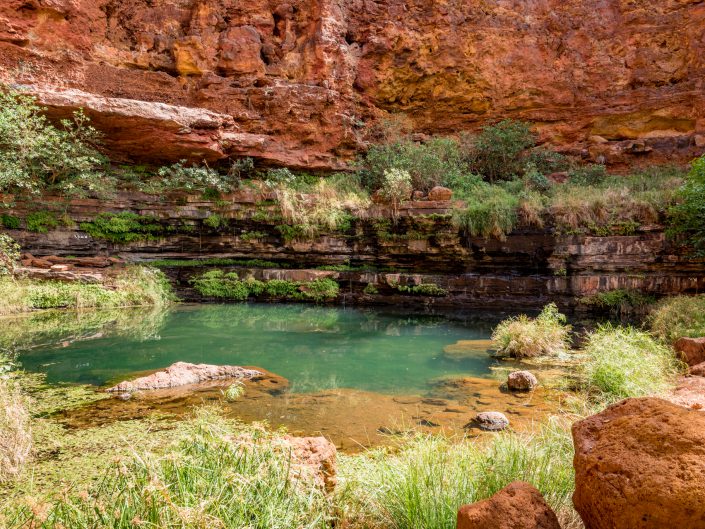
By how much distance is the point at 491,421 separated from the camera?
4.04 meters

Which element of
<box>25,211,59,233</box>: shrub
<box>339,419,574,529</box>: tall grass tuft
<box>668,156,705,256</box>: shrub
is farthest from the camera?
<box>25,211,59,233</box>: shrub

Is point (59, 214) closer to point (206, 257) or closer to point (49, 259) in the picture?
point (49, 259)

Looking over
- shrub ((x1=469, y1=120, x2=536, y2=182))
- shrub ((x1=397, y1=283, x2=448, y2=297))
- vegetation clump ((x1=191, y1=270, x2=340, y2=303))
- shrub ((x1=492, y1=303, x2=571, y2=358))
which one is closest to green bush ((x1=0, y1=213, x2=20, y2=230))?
vegetation clump ((x1=191, y1=270, x2=340, y2=303))

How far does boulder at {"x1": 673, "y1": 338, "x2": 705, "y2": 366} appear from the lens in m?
4.94

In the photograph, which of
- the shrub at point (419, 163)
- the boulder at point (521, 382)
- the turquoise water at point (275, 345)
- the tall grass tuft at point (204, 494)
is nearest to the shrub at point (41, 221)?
→ the turquoise water at point (275, 345)

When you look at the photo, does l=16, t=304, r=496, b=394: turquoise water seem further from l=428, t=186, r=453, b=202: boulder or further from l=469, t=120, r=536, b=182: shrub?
l=469, t=120, r=536, b=182: shrub

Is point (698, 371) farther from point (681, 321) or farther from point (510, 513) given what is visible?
point (510, 513)

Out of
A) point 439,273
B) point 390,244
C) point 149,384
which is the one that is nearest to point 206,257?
point 390,244

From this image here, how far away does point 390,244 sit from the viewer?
14.0 metres

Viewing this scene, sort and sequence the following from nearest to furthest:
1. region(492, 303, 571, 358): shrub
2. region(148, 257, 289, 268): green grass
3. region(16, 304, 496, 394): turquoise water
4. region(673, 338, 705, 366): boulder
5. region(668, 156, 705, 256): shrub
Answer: region(673, 338, 705, 366): boulder < region(16, 304, 496, 394): turquoise water < region(492, 303, 571, 358): shrub < region(668, 156, 705, 256): shrub < region(148, 257, 289, 268): green grass

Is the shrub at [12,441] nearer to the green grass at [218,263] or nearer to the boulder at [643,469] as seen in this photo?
the boulder at [643,469]

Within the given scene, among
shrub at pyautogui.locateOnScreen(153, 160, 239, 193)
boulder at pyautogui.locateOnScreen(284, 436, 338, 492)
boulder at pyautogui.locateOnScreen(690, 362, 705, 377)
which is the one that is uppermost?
shrub at pyautogui.locateOnScreen(153, 160, 239, 193)

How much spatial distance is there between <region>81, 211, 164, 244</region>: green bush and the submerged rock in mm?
10936

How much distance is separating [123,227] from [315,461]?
14791mm
